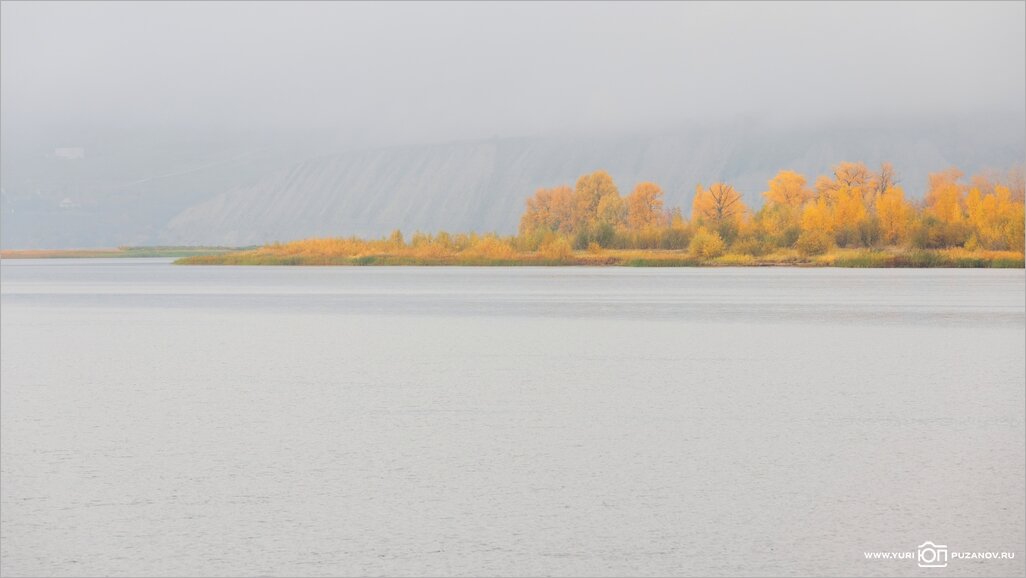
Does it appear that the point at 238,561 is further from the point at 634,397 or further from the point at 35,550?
the point at 634,397

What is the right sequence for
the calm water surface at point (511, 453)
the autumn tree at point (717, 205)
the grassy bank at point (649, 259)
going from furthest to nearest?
1. the autumn tree at point (717, 205)
2. the grassy bank at point (649, 259)
3. the calm water surface at point (511, 453)

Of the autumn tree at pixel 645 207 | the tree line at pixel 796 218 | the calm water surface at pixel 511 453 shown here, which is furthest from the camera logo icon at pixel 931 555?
the autumn tree at pixel 645 207

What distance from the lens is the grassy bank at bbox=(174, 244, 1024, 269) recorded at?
3912 inches

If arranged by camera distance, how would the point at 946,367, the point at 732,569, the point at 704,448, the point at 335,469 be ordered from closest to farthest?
1. the point at 732,569
2. the point at 335,469
3. the point at 704,448
4. the point at 946,367

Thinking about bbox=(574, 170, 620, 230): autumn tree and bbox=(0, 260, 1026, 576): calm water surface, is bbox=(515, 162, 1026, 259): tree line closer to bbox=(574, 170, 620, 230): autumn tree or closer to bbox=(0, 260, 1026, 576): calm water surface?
bbox=(574, 170, 620, 230): autumn tree

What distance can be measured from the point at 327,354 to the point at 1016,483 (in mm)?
17389

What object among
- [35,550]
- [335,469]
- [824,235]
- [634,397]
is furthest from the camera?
[824,235]

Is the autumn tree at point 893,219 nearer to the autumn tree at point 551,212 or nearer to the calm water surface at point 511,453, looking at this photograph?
the autumn tree at point 551,212

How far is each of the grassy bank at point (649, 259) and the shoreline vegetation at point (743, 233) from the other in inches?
4.6

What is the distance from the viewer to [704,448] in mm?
13578

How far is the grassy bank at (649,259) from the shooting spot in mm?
99375

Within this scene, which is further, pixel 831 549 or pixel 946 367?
pixel 946 367

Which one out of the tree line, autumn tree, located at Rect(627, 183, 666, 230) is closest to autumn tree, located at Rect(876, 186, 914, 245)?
the tree line

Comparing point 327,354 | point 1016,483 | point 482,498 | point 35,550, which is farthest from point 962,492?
point 327,354
